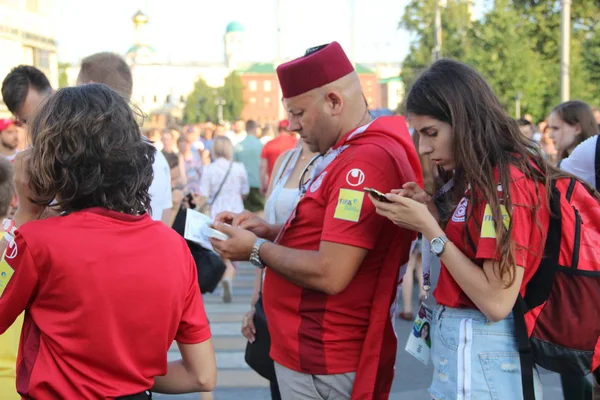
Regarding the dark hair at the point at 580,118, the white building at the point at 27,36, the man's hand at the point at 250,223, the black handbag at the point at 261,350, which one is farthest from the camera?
the white building at the point at 27,36

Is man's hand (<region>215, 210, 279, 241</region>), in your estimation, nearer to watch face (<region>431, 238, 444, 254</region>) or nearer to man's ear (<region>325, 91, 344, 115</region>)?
man's ear (<region>325, 91, 344, 115</region>)

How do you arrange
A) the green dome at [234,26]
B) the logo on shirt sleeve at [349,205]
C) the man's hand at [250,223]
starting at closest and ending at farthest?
the logo on shirt sleeve at [349,205] → the man's hand at [250,223] → the green dome at [234,26]

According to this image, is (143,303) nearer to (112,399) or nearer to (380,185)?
(112,399)

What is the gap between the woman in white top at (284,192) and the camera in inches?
141

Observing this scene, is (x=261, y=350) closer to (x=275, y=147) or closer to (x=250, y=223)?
(x=250, y=223)

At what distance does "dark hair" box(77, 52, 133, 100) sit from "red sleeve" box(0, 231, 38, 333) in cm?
177

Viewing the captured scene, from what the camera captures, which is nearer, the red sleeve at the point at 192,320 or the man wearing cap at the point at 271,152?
the red sleeve at the point at 192,320

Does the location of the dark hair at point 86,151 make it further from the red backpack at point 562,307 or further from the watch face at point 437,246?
the red backpack at point 562,307

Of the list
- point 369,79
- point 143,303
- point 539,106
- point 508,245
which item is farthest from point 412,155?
point 369,79

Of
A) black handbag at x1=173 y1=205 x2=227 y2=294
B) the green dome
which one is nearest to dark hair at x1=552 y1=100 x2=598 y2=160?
black handbag at x1=173 y1=205 x2=227 y2=294

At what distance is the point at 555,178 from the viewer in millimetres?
2576

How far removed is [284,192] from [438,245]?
1.20m

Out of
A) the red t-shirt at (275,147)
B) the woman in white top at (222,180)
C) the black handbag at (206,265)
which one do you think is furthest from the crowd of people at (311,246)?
the red t-shirt at (275,147)

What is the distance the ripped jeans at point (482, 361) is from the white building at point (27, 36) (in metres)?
22.2
